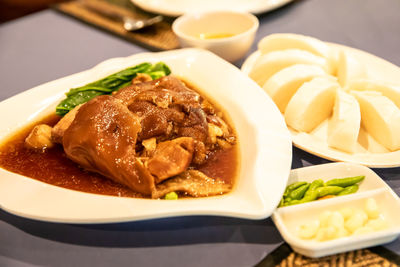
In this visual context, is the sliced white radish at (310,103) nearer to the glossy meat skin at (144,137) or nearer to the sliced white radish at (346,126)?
the sliced white radish at (346,126)

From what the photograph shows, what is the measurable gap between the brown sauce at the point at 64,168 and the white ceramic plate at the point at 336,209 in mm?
443

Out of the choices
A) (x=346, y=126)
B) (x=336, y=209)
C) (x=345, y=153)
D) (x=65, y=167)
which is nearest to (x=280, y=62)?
(x=346, y=126)

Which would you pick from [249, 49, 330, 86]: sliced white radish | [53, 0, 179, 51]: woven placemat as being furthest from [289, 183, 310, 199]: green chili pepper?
[53, 0, 179, 51]: woven placemat

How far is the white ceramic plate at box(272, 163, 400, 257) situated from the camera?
1.85 meters

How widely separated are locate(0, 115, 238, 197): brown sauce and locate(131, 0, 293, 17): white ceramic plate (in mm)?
2340

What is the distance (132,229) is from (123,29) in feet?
9.81

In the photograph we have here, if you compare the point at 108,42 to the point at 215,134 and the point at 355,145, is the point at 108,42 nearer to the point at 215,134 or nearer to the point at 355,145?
the point at 215,134

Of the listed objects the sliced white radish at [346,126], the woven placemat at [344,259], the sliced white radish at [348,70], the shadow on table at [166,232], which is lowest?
the woven placemat at [344,259]

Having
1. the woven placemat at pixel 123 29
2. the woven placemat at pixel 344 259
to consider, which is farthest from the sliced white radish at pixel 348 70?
the woven placemat at pixel 123 29

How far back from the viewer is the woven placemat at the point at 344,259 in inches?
75.6

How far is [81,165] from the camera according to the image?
252cm

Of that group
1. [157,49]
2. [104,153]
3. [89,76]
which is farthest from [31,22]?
[104,153]

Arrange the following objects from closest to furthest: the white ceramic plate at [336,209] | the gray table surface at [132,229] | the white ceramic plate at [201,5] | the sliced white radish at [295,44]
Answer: the white ceramic plate at [336,209] < the gray table surface at [132,229] < the sliced white radish at [295,44] < the white ceramic plate at [201,5]

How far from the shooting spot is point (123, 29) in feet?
14.8
